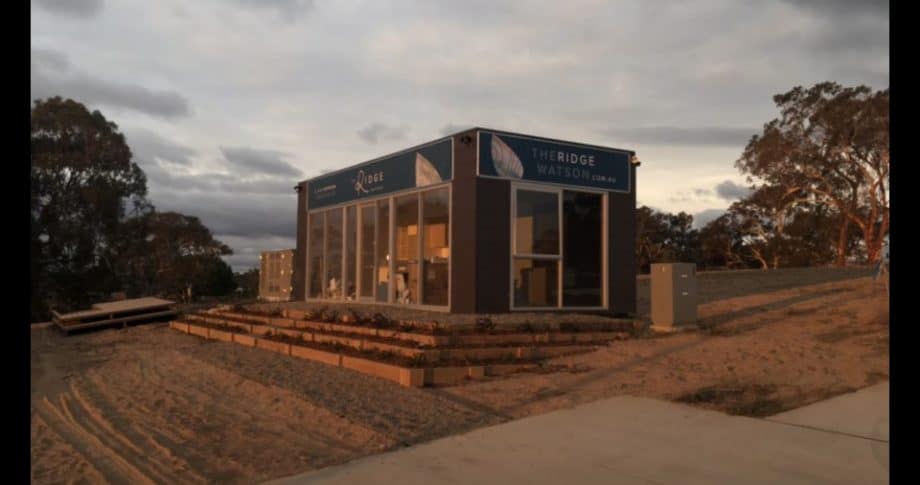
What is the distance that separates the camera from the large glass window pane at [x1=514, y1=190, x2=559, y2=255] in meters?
13.7

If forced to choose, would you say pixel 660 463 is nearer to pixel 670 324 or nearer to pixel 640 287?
pixel 670 324

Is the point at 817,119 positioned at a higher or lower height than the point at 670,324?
higher

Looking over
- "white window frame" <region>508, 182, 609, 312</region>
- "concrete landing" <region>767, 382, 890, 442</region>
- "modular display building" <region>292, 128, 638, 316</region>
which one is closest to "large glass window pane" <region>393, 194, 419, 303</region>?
"modular display building" <region>292, 128, 638, 316</region>

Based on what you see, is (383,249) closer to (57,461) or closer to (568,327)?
(568,327)

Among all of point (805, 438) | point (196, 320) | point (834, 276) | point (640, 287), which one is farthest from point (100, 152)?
point (805, 438)

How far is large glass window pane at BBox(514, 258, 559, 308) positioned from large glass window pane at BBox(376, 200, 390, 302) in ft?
12.7

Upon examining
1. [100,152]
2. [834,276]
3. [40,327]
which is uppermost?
[100,152]

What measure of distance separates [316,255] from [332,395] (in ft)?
42.3

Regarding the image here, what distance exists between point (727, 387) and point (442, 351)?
389 cm

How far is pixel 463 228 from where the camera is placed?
529 inches

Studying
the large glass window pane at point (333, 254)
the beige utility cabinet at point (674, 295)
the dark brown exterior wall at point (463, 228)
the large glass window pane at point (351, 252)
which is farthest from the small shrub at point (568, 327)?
the large glass window pane at point (333, 254)

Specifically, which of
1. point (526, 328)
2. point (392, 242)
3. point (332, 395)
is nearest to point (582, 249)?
point (526, 328)

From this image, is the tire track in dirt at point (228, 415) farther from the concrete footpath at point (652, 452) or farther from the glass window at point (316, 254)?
the glass window at point (316, 254)

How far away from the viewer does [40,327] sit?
77.6ft
